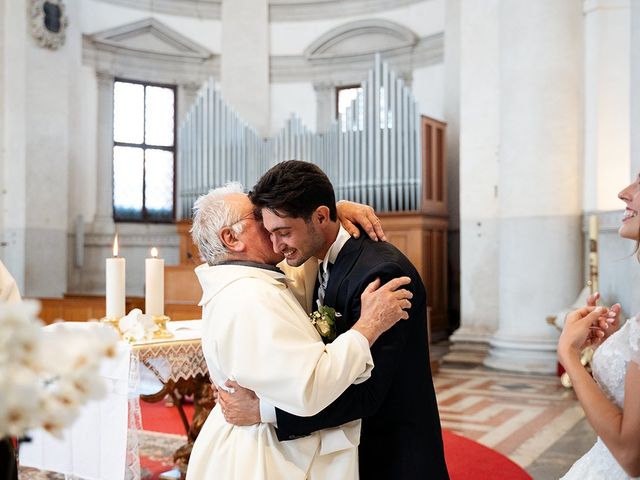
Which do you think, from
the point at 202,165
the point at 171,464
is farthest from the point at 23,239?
the point at 171,464

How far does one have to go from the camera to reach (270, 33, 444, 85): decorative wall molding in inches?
440

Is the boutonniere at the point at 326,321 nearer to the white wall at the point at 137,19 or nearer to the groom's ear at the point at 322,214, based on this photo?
the groom's ear at the point at 322,214

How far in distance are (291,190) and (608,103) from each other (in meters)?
6.31

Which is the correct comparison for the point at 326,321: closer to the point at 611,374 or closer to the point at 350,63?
the point at 611,374

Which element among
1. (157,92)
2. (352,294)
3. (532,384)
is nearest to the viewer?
(352,294)

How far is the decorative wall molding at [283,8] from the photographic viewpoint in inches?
473

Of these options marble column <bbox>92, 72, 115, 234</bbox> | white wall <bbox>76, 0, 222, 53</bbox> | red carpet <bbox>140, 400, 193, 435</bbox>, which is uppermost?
white wall <bbox>76, 0, 222, 53</bbox>

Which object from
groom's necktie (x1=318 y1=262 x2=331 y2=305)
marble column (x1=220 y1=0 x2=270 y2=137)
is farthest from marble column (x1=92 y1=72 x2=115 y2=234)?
groom's necktie (x1=318 y1=262 x2=331 y2=305)

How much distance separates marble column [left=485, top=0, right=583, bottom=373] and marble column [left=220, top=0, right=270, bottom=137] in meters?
5.60

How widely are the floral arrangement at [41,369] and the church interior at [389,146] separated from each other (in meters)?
4.13

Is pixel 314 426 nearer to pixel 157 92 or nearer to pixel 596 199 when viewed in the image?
pixel 596 199

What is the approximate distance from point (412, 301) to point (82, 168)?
34.0 feet

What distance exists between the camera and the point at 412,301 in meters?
2.12

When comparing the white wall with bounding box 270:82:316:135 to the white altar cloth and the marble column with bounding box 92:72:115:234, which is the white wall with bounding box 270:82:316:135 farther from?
the white altar cloth
